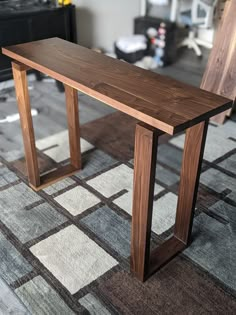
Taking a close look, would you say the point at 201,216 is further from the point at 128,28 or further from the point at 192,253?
the point at 128,28

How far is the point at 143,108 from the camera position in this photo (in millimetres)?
1219

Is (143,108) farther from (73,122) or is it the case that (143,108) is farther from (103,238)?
(73,122)

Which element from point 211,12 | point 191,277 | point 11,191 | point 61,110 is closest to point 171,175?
point 191,277

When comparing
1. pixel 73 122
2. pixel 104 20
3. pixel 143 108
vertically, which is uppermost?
pixel 143 108

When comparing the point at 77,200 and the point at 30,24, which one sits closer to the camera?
the point at 77,200

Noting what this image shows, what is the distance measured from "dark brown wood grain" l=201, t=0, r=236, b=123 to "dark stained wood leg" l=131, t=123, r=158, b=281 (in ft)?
5.04

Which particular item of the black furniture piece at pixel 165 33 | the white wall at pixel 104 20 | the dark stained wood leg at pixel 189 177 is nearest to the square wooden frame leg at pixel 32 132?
the dark stained wood leg at pixel 189 177

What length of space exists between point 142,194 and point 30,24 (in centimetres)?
209

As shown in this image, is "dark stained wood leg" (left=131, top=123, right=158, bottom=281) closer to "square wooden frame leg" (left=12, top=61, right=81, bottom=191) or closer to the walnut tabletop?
the walnut tabletop

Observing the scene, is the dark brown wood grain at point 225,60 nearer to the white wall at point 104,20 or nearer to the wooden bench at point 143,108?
the wooden bench at point 143,108

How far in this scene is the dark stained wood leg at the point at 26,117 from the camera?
1726 millimetres

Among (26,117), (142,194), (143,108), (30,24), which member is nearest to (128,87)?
(143,108)

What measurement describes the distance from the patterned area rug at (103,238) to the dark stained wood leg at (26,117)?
0.37 ft

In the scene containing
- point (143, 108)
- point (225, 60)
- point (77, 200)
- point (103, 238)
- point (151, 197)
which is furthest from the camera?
point (225, 60)
